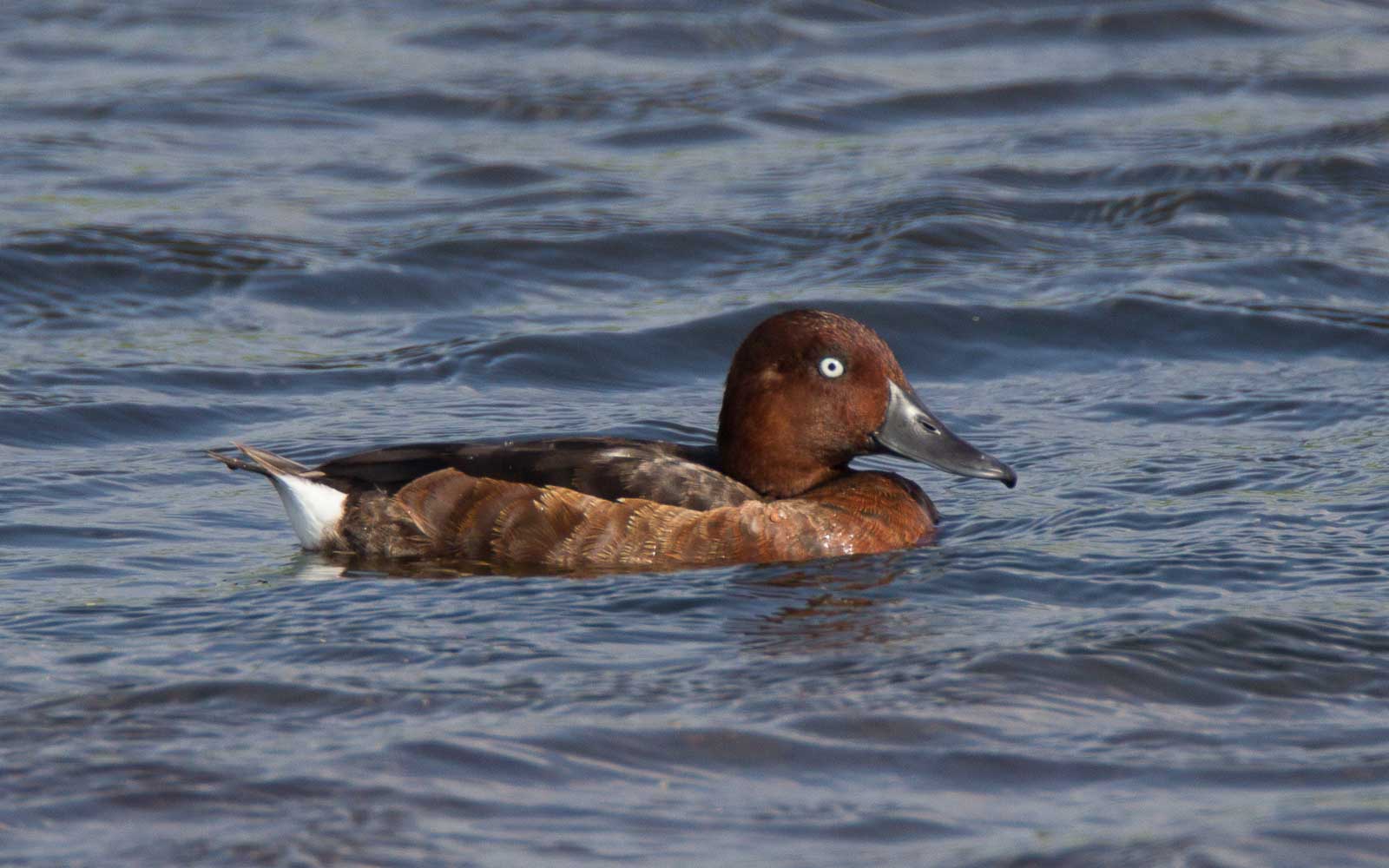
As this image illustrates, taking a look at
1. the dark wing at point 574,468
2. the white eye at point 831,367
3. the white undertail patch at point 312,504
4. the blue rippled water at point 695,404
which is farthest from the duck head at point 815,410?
the white undertail patch at point 312,504

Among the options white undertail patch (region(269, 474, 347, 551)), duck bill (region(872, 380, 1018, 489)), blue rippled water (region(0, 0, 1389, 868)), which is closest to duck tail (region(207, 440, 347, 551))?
white undertail patch (region(269, 474, 347, 551))

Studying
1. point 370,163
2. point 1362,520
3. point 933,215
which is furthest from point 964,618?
point 370,163

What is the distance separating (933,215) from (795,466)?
5.23 meters

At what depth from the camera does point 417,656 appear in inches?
240

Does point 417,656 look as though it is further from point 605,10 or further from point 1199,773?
point 605,10

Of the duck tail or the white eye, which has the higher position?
the white eye

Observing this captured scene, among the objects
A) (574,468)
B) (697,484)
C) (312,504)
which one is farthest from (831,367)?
(312,504)

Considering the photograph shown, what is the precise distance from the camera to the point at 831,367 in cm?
759

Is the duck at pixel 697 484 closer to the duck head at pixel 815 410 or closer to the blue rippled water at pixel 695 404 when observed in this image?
the duck head at pixel 815 410

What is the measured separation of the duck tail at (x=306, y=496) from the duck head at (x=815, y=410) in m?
1.49

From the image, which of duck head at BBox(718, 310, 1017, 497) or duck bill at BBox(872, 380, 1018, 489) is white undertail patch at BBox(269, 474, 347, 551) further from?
duck bill at BBox(872, 380, 1018, 489)

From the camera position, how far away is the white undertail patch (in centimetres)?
736

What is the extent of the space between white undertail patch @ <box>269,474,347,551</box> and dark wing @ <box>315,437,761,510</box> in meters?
0.08

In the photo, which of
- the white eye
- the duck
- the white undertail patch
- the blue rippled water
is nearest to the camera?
the blue rippled water
